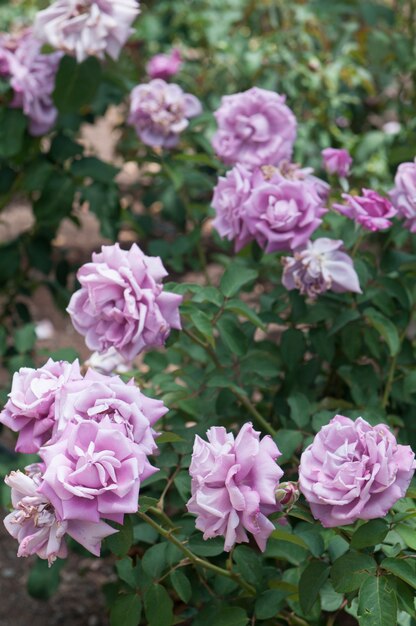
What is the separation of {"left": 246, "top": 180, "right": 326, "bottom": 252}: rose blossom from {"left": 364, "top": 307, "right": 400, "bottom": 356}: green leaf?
0.55ft

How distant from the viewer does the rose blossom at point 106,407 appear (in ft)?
3.79

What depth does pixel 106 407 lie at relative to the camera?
3.78 ft

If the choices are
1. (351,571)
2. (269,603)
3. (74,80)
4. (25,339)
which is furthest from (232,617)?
(74,80)

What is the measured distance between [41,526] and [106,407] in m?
0.15

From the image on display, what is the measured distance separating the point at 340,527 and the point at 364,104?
322 centimetres

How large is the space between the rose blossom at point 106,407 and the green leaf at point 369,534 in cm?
26

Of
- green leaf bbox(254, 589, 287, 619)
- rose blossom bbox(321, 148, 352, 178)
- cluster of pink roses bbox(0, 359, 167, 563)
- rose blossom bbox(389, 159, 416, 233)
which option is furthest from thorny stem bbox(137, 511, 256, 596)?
rose blossom bbox(321, 148, 352, 178)

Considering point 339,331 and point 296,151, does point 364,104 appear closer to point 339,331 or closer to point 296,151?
point 296,151

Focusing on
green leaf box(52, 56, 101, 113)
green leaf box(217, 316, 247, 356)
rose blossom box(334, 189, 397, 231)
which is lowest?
green leaf box(52, 56, 101, 113)

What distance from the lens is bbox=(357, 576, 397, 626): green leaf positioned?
46.6 inches

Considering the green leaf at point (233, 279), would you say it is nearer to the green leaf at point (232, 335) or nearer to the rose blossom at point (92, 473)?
the green leaf at point (232, 335)

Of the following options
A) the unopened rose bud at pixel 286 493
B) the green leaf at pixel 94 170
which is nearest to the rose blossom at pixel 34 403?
the unopened rose bud at pixel 286 493

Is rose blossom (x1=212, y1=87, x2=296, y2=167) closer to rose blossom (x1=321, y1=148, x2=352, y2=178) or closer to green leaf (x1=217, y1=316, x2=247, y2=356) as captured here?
rose blossom (x1=321, y1=148, x2=352, y2=178)

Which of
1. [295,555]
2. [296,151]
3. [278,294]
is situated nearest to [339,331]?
[278,294]
